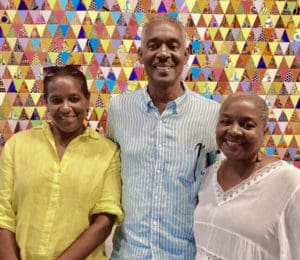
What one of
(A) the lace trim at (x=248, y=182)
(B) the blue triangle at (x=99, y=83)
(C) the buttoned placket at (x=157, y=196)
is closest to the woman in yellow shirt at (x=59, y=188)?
(C) the buttoned placket at (x=157, y=196)

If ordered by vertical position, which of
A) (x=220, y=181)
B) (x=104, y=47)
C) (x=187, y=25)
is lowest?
(x=220, y=181)

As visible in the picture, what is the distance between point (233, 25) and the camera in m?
2.28

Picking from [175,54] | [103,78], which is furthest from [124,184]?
[103,78]

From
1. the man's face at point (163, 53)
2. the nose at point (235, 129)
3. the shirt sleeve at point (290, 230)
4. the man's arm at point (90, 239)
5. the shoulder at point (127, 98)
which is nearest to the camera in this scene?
the shirt sleeve at point (290, 230)

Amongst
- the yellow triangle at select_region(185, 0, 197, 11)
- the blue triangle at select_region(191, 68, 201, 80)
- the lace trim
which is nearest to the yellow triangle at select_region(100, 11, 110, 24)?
the yellow triangle at select_region(185, 0, 197, 11)

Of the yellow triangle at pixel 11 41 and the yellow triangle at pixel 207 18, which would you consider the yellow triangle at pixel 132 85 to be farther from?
→ the yellow triangle at pixel 11 41

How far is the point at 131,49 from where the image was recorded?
2.27 meters

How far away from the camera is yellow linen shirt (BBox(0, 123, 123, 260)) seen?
53.4 inches

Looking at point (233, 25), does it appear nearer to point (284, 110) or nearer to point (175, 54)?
point (284, 110)

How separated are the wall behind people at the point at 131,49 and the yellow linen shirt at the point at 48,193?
887mm

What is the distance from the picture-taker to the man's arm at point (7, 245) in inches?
53.6

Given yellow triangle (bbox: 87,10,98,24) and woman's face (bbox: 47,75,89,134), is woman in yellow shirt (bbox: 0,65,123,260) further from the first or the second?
yellow triangle (bbox: 87,10,98,24)

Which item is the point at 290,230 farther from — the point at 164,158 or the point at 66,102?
the point at 66,102

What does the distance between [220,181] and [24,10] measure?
57.8 inches
